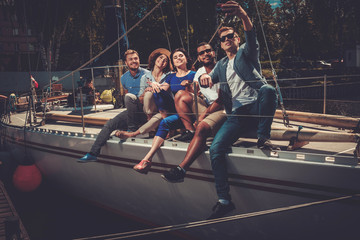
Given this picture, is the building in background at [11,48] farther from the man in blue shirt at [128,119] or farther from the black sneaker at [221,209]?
the black sneaker at [221,209]

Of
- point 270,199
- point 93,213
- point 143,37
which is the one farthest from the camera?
point 143,37

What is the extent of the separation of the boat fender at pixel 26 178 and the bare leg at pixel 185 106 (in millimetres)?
3723

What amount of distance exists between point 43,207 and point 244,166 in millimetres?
4240

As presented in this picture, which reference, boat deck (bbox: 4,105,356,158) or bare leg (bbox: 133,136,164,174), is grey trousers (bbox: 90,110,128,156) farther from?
bare leg (bbox: 133,136,164,174)

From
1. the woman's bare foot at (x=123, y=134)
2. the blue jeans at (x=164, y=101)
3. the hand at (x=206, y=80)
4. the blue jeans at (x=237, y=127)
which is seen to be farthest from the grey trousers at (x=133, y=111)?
the blue jeans at (x=237, y=127)

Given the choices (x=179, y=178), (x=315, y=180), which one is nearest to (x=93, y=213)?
(x=179, y=178)

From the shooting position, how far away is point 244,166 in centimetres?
318

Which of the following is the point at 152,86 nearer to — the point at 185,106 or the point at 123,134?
the point at 185,106

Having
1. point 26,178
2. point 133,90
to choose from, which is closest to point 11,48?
point 26,178

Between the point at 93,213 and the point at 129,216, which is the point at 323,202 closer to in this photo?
the point at 129,216

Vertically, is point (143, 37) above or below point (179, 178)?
above

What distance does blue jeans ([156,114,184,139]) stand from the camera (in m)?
3.72

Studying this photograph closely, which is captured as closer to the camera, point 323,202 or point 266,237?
point 323,202

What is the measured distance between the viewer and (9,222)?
3539mm
